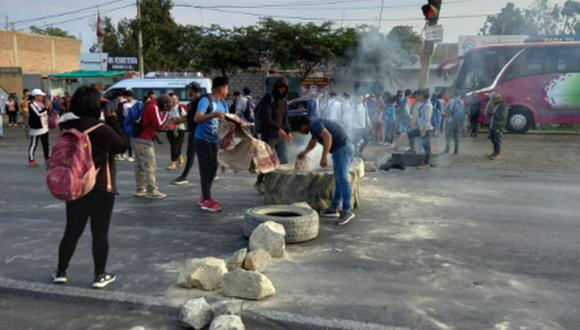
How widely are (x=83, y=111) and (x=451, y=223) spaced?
4.50m

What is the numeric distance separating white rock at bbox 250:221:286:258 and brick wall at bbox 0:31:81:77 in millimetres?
41889

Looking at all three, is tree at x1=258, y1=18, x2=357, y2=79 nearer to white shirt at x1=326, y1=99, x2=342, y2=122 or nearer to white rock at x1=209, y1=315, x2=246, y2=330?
white shirt at x1=326, y1=99, x2=342, y2=122

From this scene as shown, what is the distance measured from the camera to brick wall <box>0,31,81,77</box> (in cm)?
4003

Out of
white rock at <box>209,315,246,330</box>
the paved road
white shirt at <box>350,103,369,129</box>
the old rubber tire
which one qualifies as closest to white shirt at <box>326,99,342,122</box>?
white shirt at <box>350,103,369,129</box>

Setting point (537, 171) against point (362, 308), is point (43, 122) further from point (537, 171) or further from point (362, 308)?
point (537, 171)

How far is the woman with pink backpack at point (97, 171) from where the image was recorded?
12.6ft

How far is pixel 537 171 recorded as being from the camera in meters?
10.8

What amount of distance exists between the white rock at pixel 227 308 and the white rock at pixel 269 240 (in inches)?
45.6

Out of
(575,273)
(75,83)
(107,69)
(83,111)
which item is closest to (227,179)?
(83,111)

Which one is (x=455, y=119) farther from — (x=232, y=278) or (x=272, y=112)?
(x=232, y=278)

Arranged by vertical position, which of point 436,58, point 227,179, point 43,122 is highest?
point 436,58

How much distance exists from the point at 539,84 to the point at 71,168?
19.1 meters

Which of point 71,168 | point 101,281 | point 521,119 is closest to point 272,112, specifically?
point 101,281

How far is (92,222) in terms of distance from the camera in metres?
3.97
